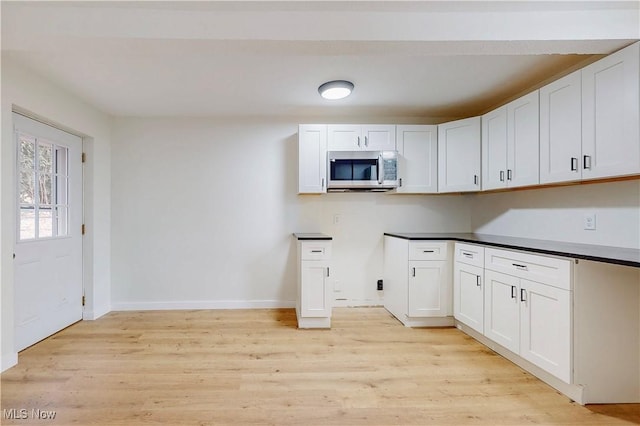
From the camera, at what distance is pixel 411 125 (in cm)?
365

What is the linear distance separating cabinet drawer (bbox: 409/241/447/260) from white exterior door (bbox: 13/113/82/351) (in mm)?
3505

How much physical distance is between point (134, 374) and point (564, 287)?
300cm

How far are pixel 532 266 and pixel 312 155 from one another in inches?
91.8

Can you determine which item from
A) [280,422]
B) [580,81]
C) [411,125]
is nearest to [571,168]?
[580,81]

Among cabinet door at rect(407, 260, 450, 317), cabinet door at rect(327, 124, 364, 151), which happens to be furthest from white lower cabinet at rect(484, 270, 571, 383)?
cabinet door at rect(327, 124, 364, 151)

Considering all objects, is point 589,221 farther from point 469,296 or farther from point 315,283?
point 315,283

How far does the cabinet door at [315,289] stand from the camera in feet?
10.4

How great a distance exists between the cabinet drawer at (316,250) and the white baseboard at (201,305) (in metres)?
0.98

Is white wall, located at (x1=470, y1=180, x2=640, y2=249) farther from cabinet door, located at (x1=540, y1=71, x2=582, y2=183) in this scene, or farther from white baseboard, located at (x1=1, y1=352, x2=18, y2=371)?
white baseboard, located at (x1=1, y1=352, x2=18, y2=371)

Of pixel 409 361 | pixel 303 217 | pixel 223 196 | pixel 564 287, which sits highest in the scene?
pixel 223 196

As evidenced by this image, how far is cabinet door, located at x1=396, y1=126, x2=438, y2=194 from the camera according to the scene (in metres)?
3.63

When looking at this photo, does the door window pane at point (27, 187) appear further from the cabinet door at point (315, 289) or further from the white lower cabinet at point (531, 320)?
the white lower cabinet at point (531, 320)

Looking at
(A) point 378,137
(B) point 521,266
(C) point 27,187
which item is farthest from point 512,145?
(C) point 27,187

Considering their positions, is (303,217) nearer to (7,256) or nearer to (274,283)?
(274,283)
